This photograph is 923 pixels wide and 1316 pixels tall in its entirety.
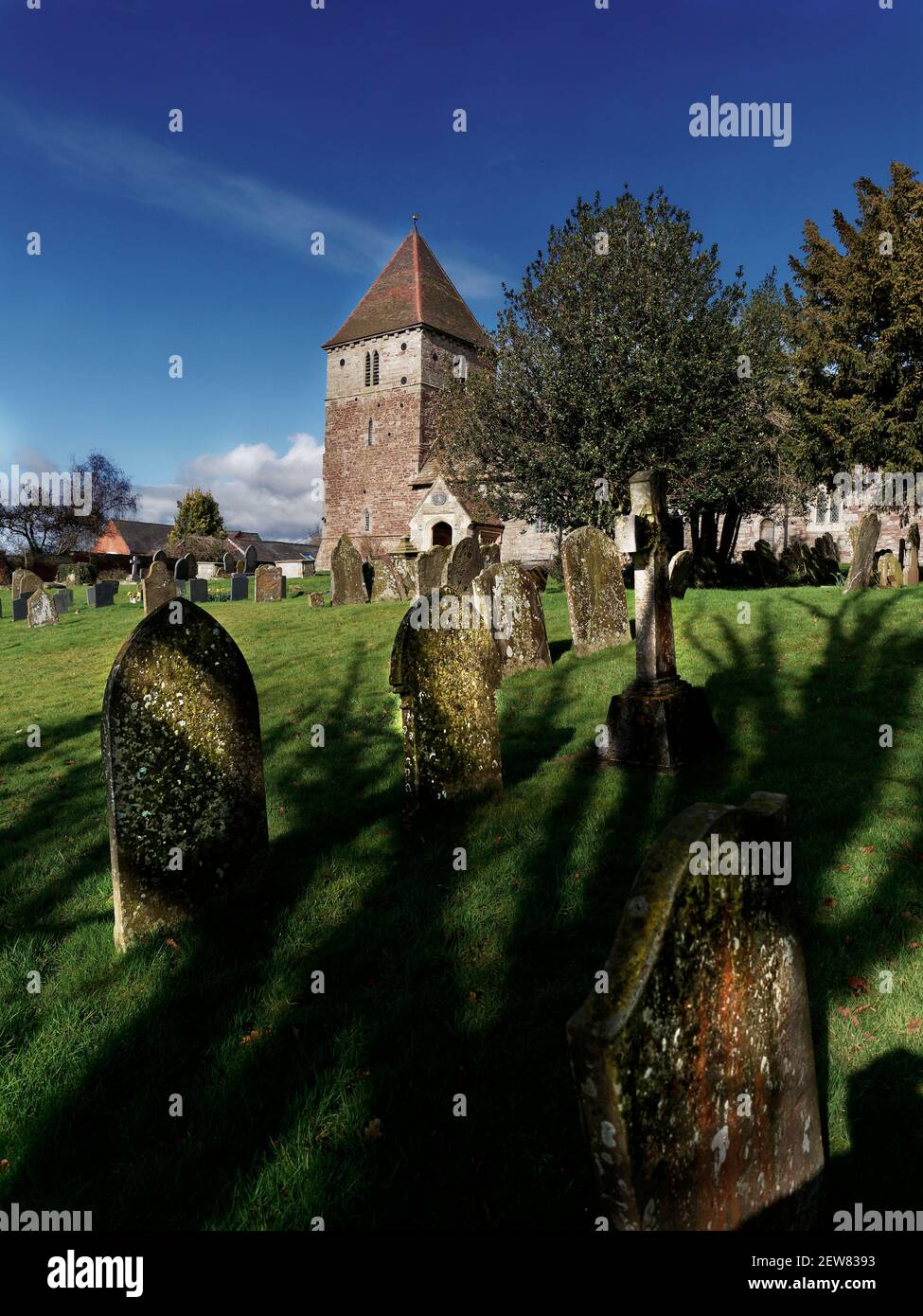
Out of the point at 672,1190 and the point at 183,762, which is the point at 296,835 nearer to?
the point at 183,762

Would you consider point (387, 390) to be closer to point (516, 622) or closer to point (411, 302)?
point (411, 302)

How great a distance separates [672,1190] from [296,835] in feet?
12.1

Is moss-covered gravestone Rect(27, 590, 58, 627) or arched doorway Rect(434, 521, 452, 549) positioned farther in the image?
arched doorway Rect(434, 521, 452, 549)

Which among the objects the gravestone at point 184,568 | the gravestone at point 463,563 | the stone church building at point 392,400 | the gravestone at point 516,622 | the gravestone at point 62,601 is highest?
the stone church building at point 392,400

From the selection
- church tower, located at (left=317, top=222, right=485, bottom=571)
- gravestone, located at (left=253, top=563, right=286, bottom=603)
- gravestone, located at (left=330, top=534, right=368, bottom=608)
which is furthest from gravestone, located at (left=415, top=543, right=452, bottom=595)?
church tower, located at (left=317, top=222, right=485, bottom=571)

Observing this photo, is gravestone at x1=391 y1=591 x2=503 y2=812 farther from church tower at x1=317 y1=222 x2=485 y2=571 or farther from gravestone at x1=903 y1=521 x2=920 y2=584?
church tower at x1=317 y1=222 x2=485 y2=571

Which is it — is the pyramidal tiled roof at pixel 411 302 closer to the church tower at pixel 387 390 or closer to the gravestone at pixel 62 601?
the church tower at pixel 387 390

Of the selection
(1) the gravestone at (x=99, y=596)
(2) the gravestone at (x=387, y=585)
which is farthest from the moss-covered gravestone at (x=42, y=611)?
(2) the gravestone at (x=387, y=585)

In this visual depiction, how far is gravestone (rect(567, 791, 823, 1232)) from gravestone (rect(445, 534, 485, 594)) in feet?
36.4

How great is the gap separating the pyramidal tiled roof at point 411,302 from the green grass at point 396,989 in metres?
42.9

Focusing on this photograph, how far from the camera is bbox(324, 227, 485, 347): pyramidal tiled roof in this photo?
43.4m

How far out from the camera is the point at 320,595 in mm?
18312

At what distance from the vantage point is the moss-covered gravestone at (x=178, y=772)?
3604 millimetres
